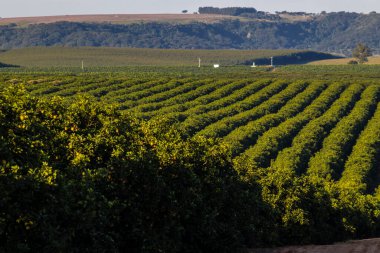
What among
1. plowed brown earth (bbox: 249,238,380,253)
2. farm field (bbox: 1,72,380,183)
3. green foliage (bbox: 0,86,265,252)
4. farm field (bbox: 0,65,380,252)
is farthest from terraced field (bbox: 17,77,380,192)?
green foliage (bbox: 0,86,265,252)

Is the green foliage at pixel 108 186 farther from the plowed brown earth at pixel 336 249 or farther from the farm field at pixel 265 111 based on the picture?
the farm field at pixel 265 111

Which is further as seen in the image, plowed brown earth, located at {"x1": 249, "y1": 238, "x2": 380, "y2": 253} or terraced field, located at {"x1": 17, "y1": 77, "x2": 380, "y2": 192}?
terraced field, located at {"x1": 17, "y1": 77, "x2": 380, "y2": 192}

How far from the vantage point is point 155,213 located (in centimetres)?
2294

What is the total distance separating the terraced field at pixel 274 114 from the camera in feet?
170

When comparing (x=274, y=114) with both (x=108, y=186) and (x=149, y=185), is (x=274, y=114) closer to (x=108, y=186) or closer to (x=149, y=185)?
(x=149, y=185)

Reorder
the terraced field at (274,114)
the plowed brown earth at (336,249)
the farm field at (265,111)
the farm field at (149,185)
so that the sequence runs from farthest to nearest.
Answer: the farm field at (265,111), the terraced field at (274,114), the plowed brown earth at (336,249), the farm field at (149,185)

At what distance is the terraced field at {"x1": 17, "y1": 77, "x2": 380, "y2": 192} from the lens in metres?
52.0

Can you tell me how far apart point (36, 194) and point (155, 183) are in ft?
15.4

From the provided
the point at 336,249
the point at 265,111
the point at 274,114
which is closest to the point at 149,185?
the point at 336,249

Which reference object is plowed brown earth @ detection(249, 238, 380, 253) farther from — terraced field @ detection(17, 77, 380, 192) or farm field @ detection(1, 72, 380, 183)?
farm field @ detection(1, 72, 380, 183)

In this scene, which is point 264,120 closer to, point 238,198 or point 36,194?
point 238,198

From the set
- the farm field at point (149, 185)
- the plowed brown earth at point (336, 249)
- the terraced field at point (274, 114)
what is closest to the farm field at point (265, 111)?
the terraced field at point (274, 114)

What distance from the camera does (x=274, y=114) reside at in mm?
70000

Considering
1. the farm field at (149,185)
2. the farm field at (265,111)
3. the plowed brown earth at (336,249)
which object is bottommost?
the farm field at (265,111)
